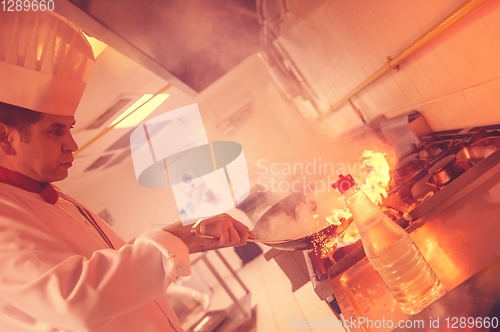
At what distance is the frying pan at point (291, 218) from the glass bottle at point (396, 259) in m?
0.30

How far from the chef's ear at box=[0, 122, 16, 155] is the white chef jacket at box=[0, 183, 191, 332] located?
10 cm

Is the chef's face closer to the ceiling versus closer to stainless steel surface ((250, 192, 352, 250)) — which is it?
stainless steel surface ((250, 192, 352, 250))

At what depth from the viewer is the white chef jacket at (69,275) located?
0.48 m

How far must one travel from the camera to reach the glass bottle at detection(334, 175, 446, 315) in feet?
1.86

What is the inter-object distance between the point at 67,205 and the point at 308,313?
190 centimetres

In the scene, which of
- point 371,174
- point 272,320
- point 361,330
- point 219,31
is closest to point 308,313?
point 272,320

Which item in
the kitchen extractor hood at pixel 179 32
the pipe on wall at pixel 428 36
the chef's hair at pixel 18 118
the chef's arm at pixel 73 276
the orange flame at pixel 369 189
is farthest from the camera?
the kitchen extractor hood at pixel 179 32

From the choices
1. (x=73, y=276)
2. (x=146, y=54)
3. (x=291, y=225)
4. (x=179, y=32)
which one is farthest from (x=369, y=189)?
(x=179, y=32)

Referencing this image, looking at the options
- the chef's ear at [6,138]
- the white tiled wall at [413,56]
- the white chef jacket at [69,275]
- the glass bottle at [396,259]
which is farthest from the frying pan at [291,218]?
the white tiled wall at [413,56]

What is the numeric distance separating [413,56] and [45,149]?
1.62 metres

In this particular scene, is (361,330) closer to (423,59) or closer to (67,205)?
(67,205)

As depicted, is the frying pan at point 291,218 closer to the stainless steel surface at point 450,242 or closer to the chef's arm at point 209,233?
the chef's arm at point 209,233

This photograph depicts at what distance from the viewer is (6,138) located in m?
0.67

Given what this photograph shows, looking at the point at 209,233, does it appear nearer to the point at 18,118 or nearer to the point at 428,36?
the point at 18,118
